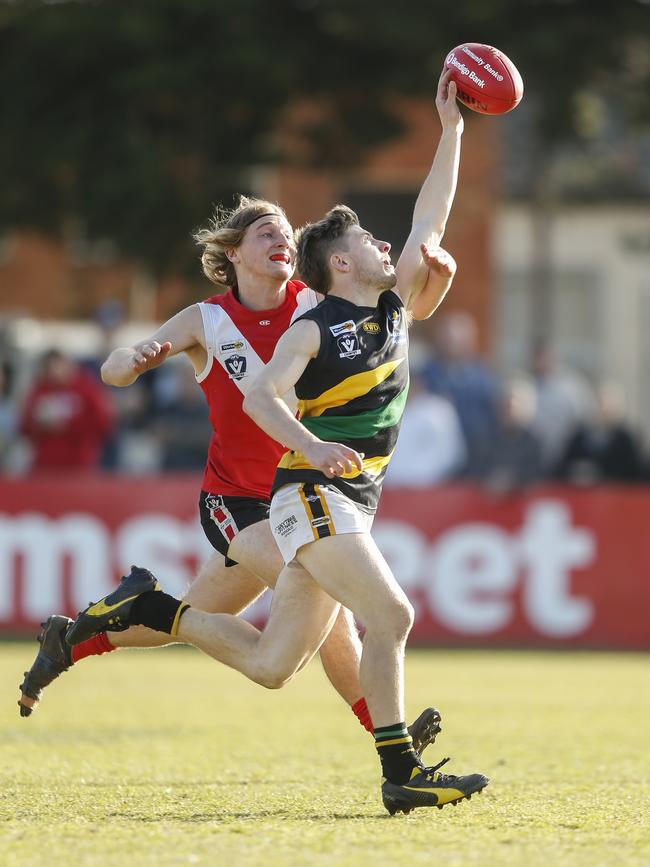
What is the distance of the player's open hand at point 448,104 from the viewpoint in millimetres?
6715

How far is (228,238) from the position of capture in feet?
22.0

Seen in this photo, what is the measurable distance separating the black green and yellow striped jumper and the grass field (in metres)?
1.17

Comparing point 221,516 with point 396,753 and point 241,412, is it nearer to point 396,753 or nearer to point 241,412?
point 241,412

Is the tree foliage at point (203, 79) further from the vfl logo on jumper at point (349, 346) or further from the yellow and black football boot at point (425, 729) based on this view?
the yellow and black football boot at point (425, 729)

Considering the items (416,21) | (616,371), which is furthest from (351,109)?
(616,371)

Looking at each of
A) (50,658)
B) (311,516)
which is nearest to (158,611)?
(50,658)

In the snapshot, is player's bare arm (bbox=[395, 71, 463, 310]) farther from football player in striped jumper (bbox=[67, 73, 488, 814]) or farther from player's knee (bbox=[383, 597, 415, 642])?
player's knee (bbox=[383, 597, 415, 642])

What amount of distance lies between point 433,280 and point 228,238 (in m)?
0.91

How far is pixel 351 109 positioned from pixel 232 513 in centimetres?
1294

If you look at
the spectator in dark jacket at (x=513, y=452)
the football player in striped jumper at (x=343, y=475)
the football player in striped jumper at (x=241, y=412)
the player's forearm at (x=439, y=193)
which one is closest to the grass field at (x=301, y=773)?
the football player in striped jumper at (x=343, y=475)

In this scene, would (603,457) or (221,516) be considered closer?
(221,516)

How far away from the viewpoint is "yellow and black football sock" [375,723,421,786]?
575 centimetres

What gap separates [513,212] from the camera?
3300 cm

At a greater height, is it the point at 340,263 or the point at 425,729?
the point at 340,263
